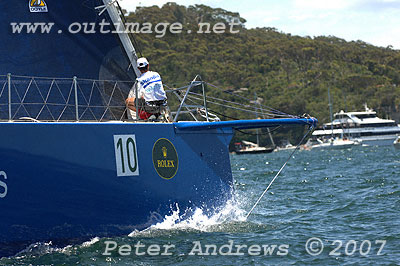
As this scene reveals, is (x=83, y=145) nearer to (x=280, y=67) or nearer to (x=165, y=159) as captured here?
(x=165, y=159)

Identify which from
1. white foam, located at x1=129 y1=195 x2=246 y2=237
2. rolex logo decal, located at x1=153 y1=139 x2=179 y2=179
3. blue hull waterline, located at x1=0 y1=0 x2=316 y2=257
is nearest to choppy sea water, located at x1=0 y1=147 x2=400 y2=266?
white foam, located at x1=129 y1=195 x2=246 y2=237

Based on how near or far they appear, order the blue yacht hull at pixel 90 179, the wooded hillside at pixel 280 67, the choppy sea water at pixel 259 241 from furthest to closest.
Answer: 1. the wooded hillside at pixel 280 67
2. the choppy sea water at pixel 259 241
3. the blue yacht hull at pixel 90 179

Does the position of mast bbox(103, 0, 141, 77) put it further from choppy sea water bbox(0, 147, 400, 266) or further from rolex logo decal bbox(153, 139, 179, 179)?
choppy sea water bbox(0, 147, 400, 266)

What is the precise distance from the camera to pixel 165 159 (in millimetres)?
7742

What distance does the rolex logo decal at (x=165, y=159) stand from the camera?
7613mm

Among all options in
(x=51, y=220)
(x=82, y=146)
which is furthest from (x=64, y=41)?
(x=51, y=220)

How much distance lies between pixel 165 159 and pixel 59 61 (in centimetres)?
179

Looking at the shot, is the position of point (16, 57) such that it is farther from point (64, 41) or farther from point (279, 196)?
point (279, 196)

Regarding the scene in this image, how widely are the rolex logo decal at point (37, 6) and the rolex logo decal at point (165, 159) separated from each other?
2.13 metres

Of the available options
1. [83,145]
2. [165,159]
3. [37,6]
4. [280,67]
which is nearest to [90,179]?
[83,145]

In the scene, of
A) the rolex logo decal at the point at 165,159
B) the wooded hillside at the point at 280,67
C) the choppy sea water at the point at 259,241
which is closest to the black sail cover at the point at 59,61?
the rolex logo decal at the point at 165,159

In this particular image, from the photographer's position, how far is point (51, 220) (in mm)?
6492

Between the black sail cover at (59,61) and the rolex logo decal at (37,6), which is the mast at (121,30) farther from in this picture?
the rolex logo decal at (37,6)

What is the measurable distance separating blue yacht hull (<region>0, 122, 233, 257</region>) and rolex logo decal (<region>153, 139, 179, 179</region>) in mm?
12
